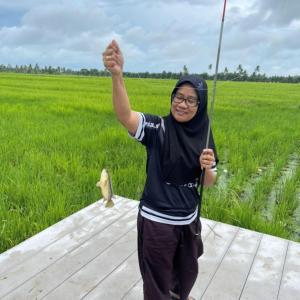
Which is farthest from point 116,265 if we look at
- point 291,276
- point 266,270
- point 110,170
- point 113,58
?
point 110,170

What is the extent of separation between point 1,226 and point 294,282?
2.29m

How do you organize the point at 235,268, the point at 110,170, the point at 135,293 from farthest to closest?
the point at 110,170 < the point at 235,268 < the point at 135,293

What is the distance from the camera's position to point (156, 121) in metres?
1.61

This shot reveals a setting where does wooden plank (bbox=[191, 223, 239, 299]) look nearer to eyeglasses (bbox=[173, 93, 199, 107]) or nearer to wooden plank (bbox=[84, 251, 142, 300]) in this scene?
wooden plank (bbox=[84, 251, 142, 300])

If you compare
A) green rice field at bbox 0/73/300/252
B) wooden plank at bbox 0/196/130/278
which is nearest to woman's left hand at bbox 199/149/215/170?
green rice field at bbox 0/73/300/252

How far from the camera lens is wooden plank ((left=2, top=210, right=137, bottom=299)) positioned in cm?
198

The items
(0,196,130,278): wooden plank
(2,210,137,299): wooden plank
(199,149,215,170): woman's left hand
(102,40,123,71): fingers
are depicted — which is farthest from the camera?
(0,196,130,278): wooden plank

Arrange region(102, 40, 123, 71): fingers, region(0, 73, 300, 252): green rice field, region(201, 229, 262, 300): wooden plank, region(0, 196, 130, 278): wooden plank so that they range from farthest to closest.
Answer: region(0, 73, 300, 252): green rice field → region(0, 196, 130, 278): wooden plank → region(201, 229, 262, 300): wooden plank → region(102, 40, 123, 71): fingers

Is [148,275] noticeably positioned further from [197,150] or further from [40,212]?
[40,212]

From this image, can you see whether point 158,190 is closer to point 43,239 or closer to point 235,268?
point 235,268

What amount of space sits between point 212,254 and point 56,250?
43.2 inches

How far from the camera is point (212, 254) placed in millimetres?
2498

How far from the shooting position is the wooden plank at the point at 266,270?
6.89ft

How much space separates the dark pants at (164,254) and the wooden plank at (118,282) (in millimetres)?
372
